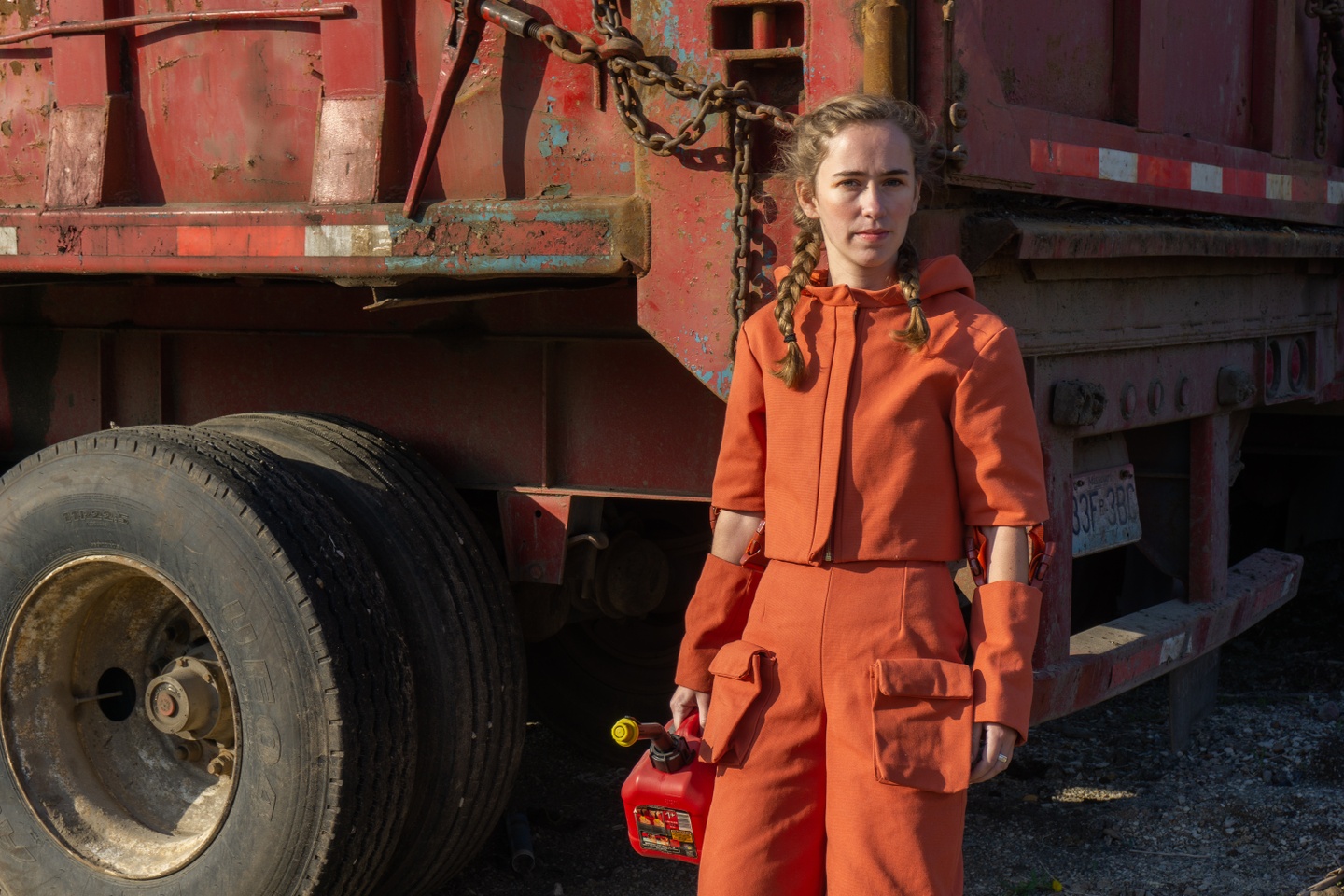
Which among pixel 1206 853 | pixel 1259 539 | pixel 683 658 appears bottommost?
pixel 1206 853

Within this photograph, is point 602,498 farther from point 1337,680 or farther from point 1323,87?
point 1337,680

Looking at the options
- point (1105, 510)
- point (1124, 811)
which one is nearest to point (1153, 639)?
point (1105, 510)

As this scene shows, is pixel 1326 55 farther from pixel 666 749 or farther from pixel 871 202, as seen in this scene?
pixel 666 749

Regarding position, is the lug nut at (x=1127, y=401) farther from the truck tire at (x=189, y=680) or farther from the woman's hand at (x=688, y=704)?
the truck tire at (x=189, y=680)

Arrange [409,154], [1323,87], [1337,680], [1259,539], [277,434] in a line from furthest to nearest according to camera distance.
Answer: [1259,539] < [1337,680] < [1323,87] < [277,434] < [409,154]

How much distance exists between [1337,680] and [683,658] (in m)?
3.62

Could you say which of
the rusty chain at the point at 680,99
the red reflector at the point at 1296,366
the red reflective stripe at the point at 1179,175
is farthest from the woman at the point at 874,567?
the red reflector at the point at 1296,366

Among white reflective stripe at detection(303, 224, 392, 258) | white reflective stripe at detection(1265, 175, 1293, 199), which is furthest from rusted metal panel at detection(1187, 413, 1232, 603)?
white reflective stripe at detection(303, 224, 392, 258)

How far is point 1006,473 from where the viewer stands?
2227 millimetres

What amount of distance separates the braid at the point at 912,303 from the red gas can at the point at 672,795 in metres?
0.73

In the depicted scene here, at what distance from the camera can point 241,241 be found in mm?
3172

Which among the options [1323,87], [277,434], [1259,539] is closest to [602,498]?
[277,434]

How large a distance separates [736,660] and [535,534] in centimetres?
120

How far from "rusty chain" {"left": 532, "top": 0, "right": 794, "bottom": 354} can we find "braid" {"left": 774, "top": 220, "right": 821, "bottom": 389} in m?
0.23
